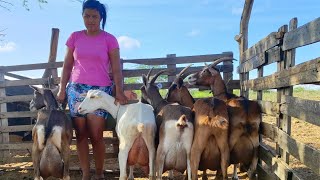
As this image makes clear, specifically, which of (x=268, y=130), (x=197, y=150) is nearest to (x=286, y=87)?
(x=268, y=130)

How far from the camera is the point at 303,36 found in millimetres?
3631

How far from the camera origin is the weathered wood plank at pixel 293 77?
321 centimetres

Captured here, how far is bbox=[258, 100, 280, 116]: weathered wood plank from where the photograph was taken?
4582 millimetres

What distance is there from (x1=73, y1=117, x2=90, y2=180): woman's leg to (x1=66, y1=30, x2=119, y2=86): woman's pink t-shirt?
61cm

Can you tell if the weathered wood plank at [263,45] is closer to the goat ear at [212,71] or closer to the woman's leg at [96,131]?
the goat ear at [212,71]

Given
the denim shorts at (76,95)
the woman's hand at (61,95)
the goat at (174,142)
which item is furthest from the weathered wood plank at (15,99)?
the goat at (174,142)

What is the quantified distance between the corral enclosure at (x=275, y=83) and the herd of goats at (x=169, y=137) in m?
0.37

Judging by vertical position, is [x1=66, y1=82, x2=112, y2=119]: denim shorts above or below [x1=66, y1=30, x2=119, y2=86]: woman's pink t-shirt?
below

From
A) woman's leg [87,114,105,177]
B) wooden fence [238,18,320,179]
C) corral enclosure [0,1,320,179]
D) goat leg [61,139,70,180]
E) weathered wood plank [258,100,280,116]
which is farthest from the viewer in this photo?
woman's leg [87,114,105,177]

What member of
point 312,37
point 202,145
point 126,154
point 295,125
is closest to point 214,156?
point 202,145

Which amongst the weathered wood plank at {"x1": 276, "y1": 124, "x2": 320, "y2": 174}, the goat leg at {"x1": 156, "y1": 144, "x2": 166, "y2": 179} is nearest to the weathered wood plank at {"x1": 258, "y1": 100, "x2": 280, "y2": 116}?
the weathered wood plank at {"x1": 276, "y1": 124, "x2": 320, "y2": 174}

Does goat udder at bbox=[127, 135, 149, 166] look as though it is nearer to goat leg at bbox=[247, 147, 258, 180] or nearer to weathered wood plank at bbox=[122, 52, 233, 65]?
goat leg at bbox=[247, 147, 258, 180]

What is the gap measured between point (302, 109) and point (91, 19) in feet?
10.6

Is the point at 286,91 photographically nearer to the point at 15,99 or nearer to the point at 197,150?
the point at 197,150
